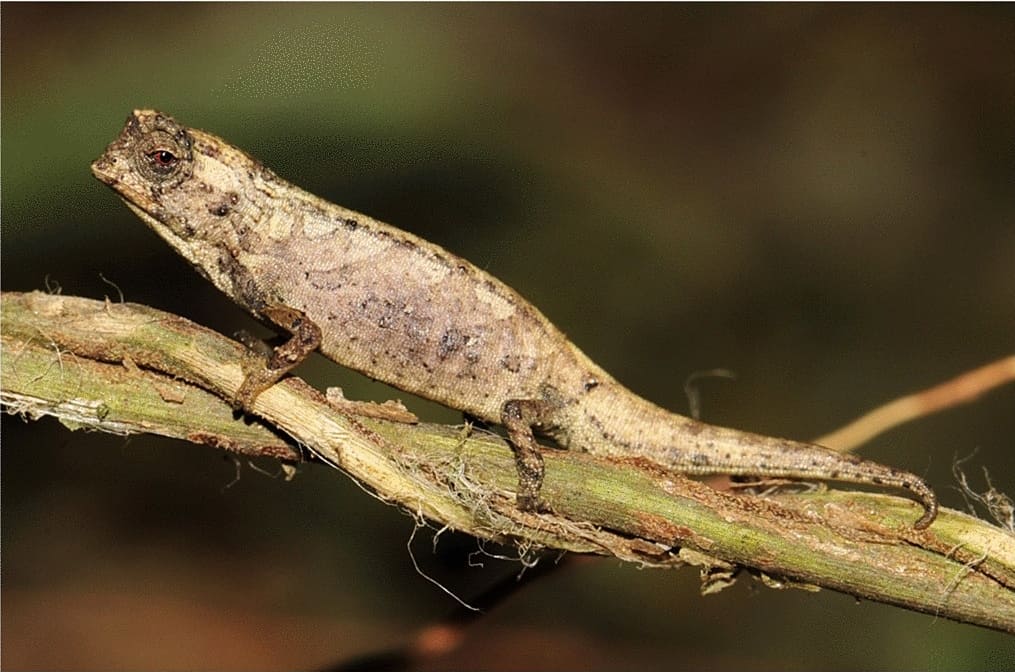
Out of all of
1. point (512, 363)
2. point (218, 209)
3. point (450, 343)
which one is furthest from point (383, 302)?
point (218, 209)

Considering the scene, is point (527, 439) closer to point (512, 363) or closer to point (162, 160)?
point (512, 363)

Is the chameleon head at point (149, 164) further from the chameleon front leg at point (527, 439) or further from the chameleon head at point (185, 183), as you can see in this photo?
the chameleon front leg at point (527, 439)

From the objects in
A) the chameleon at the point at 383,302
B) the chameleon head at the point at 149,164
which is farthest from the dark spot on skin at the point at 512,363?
the chameleon head at the point at 149,164

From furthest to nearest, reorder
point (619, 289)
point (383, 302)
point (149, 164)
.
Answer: point (619, 289), point (383, 302), point (149, 164)

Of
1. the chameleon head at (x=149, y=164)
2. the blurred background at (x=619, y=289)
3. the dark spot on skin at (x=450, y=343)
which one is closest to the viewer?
the chameleon head at (x=149, y=164)

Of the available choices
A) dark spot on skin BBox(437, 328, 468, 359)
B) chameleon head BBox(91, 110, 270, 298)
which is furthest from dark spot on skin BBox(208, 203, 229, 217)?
dark spot on skin BBox(437, 328, 468, 359)

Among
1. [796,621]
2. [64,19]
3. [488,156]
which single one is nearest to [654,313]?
[488,156]
